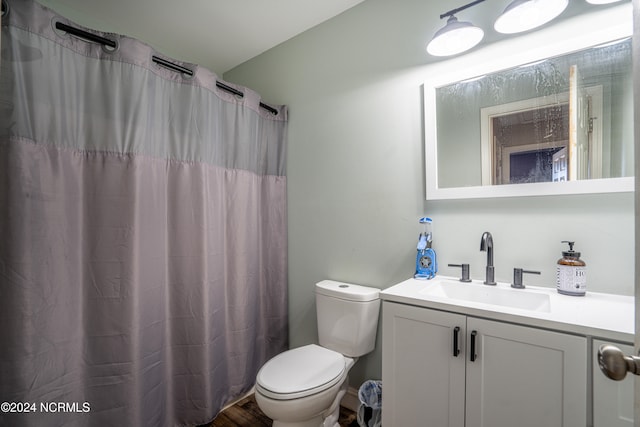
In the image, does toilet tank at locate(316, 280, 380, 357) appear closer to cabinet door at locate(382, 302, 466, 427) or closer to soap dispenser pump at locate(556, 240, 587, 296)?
cabinet door at locate(382, 302, 466, 427)

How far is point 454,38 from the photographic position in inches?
52.8

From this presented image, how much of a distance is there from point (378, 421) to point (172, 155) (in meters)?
1.74

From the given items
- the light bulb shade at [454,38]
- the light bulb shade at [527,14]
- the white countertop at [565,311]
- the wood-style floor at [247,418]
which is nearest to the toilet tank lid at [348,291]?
the white countertop at [565,311]

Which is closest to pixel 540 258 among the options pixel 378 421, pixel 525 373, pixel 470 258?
pixel 470 258

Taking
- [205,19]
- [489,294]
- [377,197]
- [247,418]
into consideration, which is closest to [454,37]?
[377,197]

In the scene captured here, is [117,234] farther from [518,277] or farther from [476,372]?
[518,277]

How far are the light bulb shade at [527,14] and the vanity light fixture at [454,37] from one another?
0.31 ft

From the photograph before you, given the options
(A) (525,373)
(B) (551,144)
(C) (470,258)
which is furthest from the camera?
(C) (470,258)

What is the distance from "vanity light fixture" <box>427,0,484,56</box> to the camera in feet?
4.22

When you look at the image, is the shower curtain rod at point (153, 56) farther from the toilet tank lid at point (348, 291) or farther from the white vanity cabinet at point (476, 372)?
the white vanity cabinet at point (476, 372)

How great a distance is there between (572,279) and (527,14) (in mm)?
1063

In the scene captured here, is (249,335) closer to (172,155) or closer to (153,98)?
(172,155)

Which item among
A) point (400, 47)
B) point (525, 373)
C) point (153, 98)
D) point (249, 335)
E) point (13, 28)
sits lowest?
point (249, 335)

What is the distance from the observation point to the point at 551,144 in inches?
48.3
